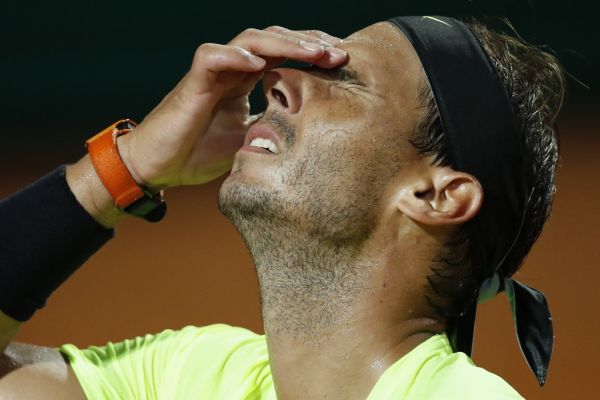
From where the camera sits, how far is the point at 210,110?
6.99 feet

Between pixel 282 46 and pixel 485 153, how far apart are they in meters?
0.39

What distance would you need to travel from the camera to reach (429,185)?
6.36 ft

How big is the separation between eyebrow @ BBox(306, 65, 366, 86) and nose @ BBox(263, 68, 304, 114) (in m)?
0.05

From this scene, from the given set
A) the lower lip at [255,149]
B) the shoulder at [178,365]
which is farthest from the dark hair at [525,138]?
the shoulder at [178,365]

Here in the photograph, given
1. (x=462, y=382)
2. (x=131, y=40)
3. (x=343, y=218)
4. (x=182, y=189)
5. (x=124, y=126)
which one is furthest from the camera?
(x=131, y=40)

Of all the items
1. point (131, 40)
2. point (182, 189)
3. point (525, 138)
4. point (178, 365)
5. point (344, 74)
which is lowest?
point (182, 189)

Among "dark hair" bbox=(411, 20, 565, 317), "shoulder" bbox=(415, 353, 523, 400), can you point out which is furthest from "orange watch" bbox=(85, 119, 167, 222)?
"shoulder" bbox=(415, 353, 523, 400)

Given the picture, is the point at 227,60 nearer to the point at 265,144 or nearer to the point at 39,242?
the point at 265,144

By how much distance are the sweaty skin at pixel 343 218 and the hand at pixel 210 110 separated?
0.06ft

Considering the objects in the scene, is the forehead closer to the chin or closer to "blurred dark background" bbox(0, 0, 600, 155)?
the chin

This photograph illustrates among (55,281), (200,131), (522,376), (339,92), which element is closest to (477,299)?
(339,92)

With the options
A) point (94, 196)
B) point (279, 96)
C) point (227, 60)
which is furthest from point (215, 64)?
point (94, 196)

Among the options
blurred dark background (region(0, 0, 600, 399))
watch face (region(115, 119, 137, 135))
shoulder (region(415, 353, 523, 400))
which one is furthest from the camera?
blurred dark background (region(0, 0, 600, 399))

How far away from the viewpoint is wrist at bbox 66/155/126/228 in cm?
213
